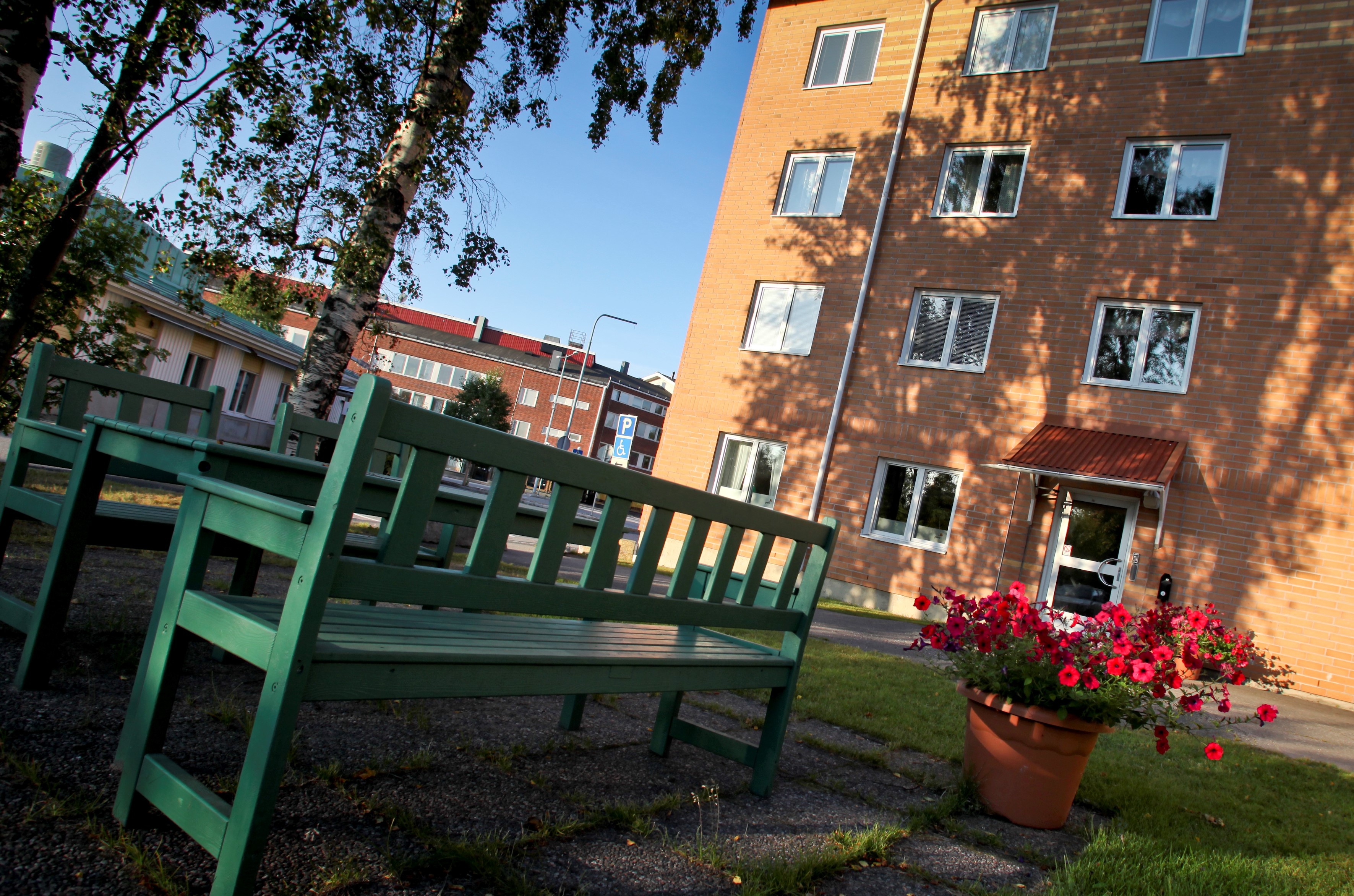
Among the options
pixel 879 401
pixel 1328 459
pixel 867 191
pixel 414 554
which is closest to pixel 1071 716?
pixel 414 554

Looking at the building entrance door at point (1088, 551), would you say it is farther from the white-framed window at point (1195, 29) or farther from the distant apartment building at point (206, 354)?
the distant apartment building at point (206, 354)

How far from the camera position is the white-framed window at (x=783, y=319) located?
14734 mm

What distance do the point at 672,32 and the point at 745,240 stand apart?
5282mm

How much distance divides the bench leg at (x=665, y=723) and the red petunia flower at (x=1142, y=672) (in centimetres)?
183

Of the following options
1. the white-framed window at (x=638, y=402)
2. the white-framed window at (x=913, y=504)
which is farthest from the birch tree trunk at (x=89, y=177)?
the white-framed window at (x=638, y=402)

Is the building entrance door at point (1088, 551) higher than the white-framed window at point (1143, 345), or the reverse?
the white-framed window at point (1143, 345)

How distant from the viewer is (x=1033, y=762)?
335cm

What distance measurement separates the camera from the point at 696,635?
352 cm

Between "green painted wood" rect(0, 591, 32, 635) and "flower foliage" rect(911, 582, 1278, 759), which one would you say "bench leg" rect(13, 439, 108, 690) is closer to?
"green painted wood" rect(0, 591, 32, 635)

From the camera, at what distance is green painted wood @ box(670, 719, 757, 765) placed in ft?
10.6

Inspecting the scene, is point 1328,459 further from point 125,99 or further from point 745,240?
point 125,99

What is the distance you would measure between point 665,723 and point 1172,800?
2642 millimetres

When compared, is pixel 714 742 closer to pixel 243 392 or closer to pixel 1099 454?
pixel 1099 454

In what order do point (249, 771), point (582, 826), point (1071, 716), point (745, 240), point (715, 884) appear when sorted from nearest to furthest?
point (249, 771) → point (715, 884) → point (582, 826) → point (1071, 716) → point (745, 240)
